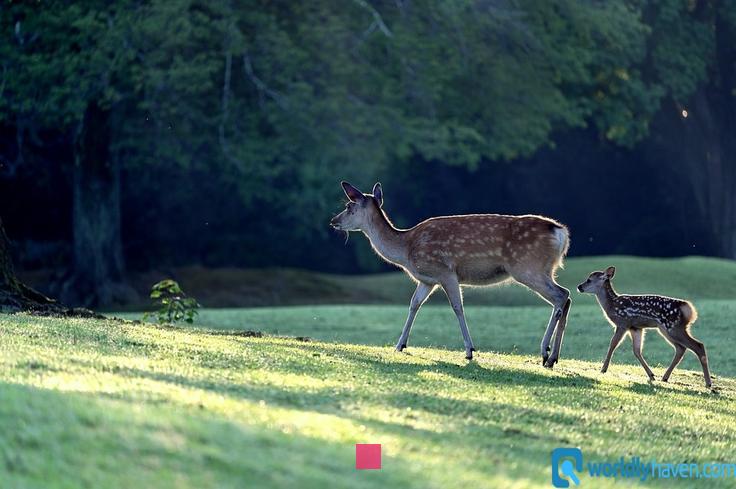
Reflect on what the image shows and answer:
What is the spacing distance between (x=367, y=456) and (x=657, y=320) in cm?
795

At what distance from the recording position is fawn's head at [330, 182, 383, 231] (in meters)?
15.2

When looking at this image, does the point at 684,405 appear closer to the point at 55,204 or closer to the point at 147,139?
the point at 147,139

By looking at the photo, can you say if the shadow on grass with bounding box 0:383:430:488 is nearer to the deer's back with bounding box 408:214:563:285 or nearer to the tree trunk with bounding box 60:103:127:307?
the deer's back with bounding box 408:214:563:285

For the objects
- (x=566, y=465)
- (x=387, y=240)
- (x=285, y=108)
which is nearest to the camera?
(x=566, y=465)

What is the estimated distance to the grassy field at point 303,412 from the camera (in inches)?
255

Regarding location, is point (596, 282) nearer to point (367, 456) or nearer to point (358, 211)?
point (358, 211)

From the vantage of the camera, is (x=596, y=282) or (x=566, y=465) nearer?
(x=566, y=465)

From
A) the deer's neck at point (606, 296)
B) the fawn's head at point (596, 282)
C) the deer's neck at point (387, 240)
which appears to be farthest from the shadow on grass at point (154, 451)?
the fawn's head at point (596, 282)

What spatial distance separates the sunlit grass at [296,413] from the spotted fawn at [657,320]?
1.34 feet

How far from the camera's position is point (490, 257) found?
557 inches

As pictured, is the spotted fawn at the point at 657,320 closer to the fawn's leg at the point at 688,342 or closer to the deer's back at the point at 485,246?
the fawn's leg at the point at 688,342

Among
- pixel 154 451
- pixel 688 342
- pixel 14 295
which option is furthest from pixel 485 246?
pixel 154 451

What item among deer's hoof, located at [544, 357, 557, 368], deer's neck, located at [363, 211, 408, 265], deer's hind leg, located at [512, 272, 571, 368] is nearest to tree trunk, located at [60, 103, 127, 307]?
deer's neck, located at [363, 211, 408, 265]

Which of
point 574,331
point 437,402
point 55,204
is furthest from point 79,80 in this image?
point 437,402
